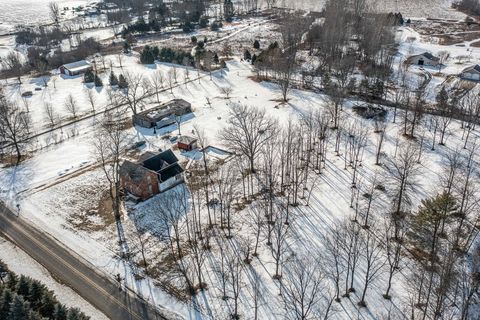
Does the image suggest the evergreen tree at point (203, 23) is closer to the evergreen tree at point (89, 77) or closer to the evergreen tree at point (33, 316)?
the evergreen tree at point (89, 77)

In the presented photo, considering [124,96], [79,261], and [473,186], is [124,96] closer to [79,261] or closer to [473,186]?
[79,261]

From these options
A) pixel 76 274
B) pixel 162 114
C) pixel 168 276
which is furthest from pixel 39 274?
pixel 162 114

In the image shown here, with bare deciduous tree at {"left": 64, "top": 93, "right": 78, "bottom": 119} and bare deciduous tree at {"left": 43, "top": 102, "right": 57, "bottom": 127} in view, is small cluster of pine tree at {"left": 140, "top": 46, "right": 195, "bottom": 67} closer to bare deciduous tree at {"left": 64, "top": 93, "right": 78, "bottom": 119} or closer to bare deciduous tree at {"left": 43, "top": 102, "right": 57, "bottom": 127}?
bare deciduous tree at {"left": 64, "top": 93, "right": 78, "bottom": 119}

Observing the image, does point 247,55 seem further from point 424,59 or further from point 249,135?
point 249,135

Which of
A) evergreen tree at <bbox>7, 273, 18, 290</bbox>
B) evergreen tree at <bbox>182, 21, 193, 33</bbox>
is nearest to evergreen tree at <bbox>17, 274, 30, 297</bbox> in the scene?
evergreen tree at <bbox>7, 273, 18, 290</bbox>

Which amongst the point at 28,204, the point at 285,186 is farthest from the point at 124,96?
the point at 285,186

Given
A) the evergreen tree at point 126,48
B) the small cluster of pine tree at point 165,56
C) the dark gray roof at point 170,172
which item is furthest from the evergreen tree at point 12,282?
the evergreen tree at point 126,48
